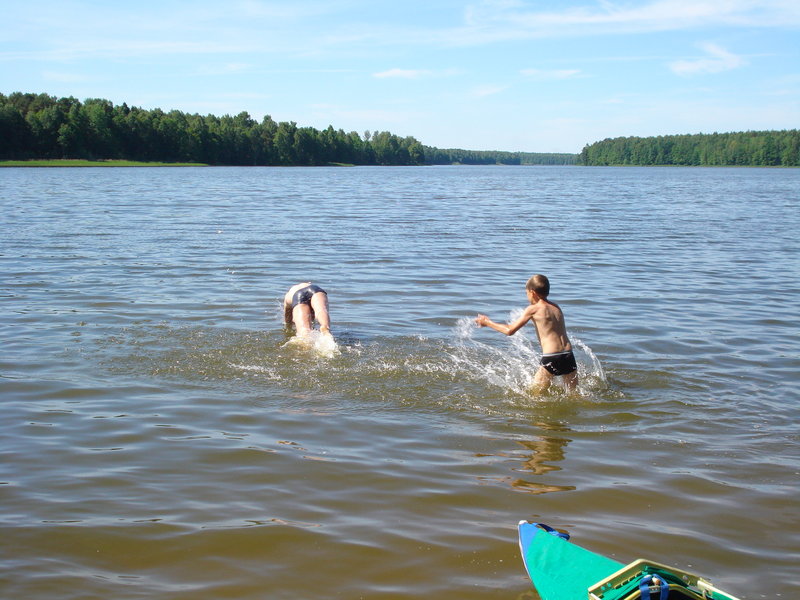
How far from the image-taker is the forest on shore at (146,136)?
106 meters

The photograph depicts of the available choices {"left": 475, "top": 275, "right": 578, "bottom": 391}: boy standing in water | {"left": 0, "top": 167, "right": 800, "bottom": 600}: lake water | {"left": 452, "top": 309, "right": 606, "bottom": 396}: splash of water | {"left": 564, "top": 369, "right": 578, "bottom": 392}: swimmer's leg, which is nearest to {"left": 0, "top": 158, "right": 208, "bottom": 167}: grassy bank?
{"left": 0, "top": 167, "right": 800, "bottom": 600}: lake water

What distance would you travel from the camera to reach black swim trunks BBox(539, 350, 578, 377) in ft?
29.3

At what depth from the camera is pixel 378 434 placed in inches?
296

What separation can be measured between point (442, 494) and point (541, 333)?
3.49 m

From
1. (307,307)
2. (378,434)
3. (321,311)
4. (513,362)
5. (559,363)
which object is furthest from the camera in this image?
(307,307)

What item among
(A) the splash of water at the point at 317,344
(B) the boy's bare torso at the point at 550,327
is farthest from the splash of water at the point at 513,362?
(A) the splash of water at the point at 317,344

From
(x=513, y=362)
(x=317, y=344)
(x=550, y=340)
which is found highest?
(x=550, y=340)

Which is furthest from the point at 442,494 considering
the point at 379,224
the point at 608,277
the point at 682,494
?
the point at 379,224

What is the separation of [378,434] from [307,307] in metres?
4.17

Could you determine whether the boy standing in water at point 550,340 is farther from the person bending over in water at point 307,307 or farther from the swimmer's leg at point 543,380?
the person bending over in water at point 307,307

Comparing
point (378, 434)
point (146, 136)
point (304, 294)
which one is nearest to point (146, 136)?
point (146, 136)

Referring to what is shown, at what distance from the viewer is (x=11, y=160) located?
10406 centimetres

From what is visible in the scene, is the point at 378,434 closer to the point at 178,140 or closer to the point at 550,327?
the point at 550,327

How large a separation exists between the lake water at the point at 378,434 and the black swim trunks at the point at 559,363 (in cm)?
30
